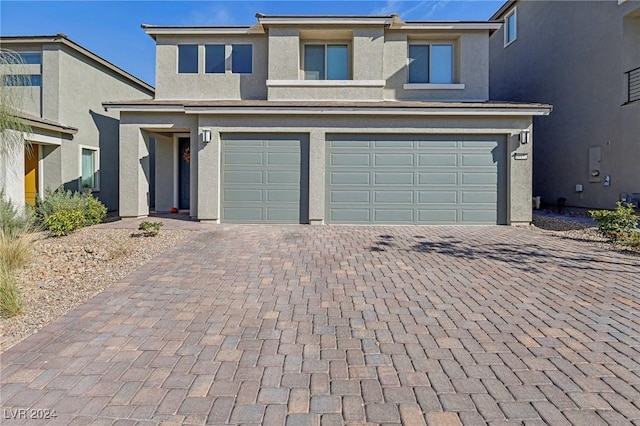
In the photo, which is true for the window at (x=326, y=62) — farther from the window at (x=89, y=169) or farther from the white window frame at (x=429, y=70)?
the window at (x=89, y=169)

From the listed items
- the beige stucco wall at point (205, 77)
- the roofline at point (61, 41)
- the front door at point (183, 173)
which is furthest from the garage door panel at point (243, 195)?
the roofline at point (61, 41)

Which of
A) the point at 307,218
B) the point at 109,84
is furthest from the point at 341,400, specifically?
the point at 109,84

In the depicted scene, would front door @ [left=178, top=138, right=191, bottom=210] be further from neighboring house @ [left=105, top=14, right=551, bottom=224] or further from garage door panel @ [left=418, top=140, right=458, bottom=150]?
garage door panel @ [left=418, top=140, right=458, bottom=150]

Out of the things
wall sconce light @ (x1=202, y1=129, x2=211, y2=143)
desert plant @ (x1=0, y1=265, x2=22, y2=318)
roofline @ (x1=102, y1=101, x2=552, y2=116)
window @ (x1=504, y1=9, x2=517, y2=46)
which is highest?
window @ (x1=504, y1=9, x2=517, y2=46)

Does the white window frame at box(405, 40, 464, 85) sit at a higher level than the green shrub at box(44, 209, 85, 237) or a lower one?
higher

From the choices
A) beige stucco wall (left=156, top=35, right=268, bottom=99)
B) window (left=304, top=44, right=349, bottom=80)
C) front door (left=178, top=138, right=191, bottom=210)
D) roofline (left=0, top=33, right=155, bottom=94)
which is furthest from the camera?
front door (left=178, top=138, right=191, bottom=210)

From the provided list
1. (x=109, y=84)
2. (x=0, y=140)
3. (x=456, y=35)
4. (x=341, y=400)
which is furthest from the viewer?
(x=109, y=84)

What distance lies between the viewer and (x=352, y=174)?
10711 millimetres

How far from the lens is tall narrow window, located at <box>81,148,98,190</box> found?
576 inches

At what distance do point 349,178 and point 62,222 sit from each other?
7.83 m

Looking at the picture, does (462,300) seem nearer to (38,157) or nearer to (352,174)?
(352,174)

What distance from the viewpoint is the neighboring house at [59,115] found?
12969mm

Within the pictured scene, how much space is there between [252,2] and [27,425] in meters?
14.3

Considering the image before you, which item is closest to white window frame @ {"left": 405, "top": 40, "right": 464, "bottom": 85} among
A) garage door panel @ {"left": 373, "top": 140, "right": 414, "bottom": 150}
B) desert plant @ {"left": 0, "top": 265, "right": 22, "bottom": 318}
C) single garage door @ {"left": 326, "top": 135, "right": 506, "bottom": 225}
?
single garage door @ {"left": 326, "top": 135, "right": 506, "bottom": 225}
